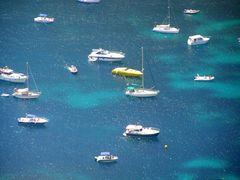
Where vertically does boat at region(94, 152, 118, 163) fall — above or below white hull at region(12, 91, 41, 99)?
below

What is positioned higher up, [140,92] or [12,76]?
[12,76]

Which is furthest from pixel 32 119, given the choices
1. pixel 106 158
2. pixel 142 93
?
pixel 142 93

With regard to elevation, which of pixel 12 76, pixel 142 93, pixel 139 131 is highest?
pixel 12 76

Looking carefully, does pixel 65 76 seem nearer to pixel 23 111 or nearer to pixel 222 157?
pixel 23 111

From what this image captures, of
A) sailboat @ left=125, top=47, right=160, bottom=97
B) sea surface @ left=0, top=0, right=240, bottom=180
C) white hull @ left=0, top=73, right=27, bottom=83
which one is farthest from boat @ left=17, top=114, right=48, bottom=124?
sailboat @ left=125, top=47, right=160, bottom=97

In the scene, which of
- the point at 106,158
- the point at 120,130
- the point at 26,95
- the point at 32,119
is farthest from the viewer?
the point at 26,95

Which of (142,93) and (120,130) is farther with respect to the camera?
(142,93)

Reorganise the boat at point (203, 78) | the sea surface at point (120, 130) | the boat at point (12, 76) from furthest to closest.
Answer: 1. the boat at point (203, 78)
2. the boat at point (12, 76)
3. the sea surface at point (120, 130)

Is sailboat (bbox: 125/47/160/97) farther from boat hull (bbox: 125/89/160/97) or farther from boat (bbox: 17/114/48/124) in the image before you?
boat (bbox: 17/114/48/124)

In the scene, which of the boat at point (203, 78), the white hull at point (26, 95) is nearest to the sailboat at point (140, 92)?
the boat at point (203, 78)

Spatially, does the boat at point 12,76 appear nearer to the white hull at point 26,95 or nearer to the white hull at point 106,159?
the white hull at point 26,95

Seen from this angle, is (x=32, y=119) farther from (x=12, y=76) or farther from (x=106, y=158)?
(x=106, y=158)

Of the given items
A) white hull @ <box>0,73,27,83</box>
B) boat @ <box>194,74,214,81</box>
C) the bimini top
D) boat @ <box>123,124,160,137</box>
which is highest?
white hull @ <box>0,73,27,83</box>

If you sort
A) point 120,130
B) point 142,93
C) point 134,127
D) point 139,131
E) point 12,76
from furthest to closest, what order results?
point 12,76 → point 142,93 → point 120,130 → point 134,127 → point 139,131
